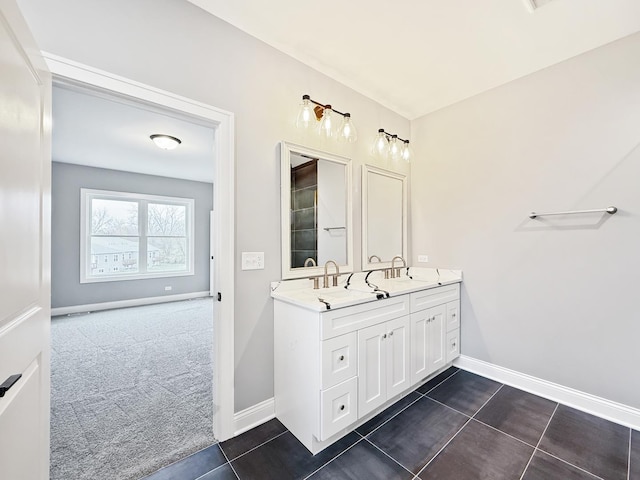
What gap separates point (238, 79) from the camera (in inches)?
72.9

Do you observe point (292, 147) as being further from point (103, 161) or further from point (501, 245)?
point (103, 161)

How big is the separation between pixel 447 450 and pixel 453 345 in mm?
1142

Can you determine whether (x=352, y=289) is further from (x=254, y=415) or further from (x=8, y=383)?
(x=8, y=383)

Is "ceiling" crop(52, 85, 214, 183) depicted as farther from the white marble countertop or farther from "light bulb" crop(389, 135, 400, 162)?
"light bulb" crop(389, 135, 400, 162)

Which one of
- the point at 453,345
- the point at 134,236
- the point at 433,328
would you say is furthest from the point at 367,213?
the point at 134,236

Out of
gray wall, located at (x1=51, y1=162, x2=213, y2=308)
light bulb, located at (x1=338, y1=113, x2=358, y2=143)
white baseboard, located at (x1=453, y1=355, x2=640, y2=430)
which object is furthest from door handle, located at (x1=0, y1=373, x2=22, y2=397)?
gray wall, located at (x1=51, y1=162, x2=213, y2=308)

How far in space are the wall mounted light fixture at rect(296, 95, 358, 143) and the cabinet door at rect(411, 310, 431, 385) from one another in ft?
5.14

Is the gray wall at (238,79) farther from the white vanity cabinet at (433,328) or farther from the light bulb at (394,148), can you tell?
the white vanity cabinet at (433,328)

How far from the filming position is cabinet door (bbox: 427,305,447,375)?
7.73 ft

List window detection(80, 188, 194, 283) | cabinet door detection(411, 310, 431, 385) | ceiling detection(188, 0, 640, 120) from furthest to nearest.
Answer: window detection(80, 188, 194, 283), cabinet door detection(411, 310, 431, 385), ceiling detection(188, 0, 640, 120)

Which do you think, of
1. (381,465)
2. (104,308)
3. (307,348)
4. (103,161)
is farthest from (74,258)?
(381,465)

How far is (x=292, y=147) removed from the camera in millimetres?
2082

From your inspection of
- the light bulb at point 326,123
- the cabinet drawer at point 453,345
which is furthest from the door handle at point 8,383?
the cabinet drawer at point 453,345

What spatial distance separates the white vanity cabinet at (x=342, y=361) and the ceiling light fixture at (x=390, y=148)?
1.40 m
